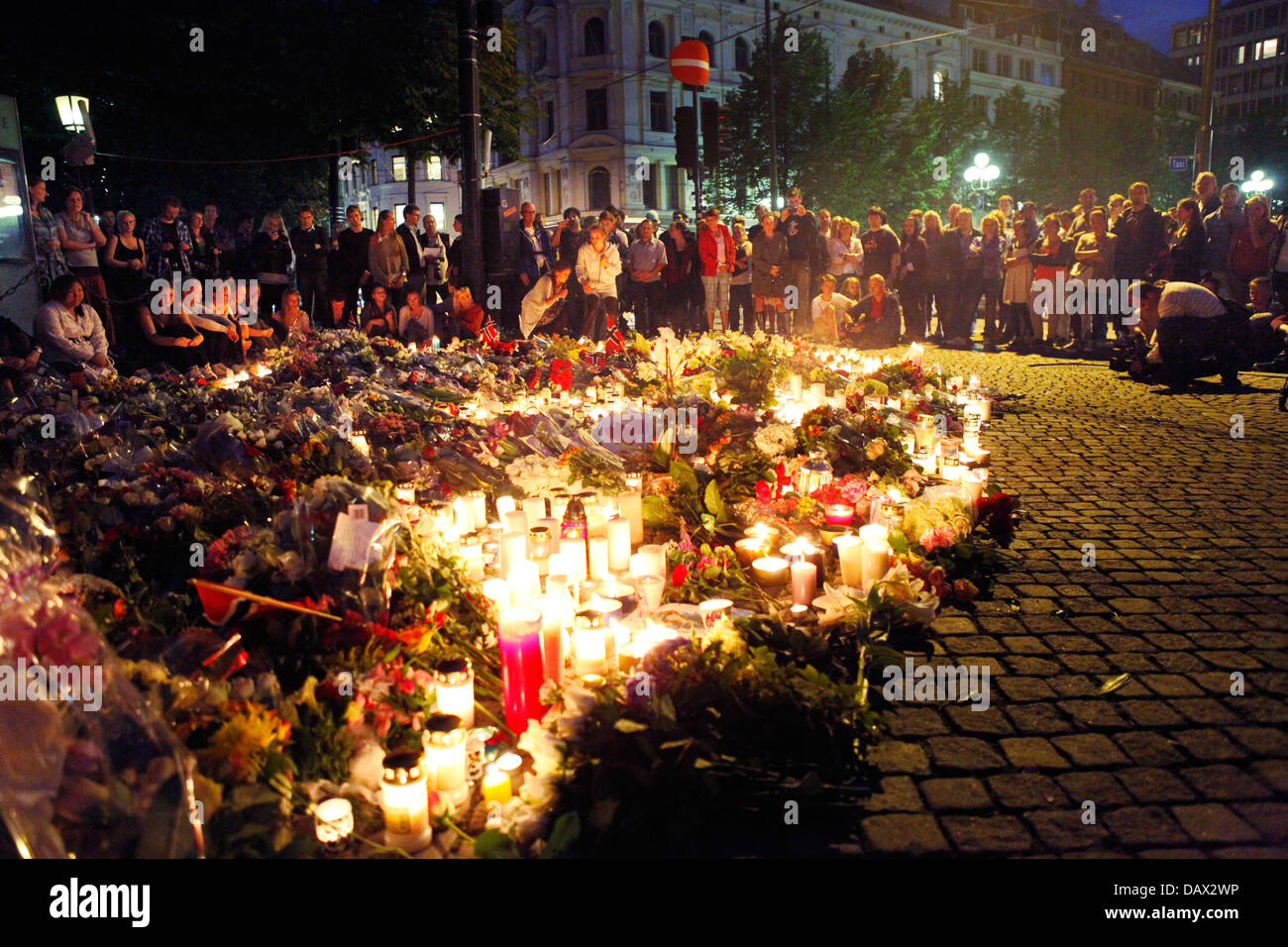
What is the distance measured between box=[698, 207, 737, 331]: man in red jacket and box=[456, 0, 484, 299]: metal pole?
394cm

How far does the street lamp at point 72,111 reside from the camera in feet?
45.6

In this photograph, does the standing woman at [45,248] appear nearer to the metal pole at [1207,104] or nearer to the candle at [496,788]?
the candle at [496,788]

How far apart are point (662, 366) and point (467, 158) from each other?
14.7 feet

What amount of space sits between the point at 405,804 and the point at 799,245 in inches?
541

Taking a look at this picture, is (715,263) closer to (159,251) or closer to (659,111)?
(159,251)

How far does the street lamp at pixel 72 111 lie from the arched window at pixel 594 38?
34430mm

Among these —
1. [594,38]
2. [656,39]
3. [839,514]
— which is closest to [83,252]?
[839,514]

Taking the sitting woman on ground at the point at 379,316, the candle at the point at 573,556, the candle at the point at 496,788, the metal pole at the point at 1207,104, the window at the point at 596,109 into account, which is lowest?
the candle at the point at 496,788

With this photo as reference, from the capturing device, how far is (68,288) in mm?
8828

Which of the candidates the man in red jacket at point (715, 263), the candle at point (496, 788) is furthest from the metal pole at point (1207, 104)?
the candle at point (496, 788)

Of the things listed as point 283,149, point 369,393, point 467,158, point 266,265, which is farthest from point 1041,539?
point 283,149

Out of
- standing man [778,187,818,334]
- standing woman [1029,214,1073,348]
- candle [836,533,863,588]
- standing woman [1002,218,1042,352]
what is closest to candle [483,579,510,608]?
candle [836,533,863,588]

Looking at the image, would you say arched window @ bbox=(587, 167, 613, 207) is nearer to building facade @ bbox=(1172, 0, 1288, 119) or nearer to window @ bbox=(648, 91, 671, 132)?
window @ bbox=(648, 91, 671, 132)
